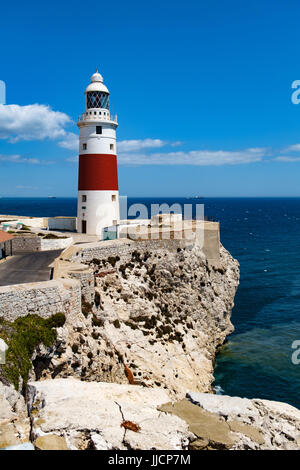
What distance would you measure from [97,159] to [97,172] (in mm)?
1123

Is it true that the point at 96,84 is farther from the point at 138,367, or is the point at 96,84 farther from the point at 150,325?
the point at 138,367

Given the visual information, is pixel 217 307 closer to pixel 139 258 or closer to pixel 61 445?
pixel 139 258

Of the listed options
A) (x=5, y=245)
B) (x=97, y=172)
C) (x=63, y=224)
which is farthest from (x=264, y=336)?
(x=5, y=245)

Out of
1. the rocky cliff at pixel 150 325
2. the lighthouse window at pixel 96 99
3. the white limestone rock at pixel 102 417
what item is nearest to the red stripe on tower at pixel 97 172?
the lighthouse window at pixel 96 99

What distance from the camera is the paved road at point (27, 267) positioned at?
19.5 m

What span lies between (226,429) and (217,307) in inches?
859

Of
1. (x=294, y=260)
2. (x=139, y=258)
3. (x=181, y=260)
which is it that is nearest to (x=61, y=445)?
(x=139, y=258)

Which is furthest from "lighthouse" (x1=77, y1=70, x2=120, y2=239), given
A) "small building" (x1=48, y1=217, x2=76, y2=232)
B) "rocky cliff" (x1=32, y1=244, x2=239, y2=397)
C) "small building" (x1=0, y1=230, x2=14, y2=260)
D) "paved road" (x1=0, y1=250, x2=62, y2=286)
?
"small building" (x1=0, y1=230, x2=14, y2=260)

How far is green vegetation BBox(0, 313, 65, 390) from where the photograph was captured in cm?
1343

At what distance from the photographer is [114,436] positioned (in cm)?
996

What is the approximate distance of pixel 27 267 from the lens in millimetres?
22484

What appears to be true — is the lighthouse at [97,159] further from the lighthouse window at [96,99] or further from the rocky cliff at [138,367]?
the rocky cliff at [138,367]

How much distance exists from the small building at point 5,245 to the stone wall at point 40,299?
8507mm

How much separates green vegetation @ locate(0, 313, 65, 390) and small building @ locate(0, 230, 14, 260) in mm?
9964
